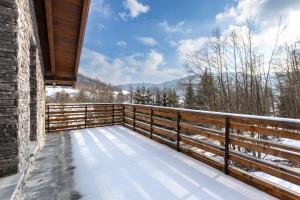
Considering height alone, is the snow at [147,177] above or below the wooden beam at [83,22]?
below

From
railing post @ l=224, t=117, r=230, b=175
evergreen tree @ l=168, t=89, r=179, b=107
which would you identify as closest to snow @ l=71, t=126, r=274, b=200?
railing post @ l=224, t=117, r=230, b=175

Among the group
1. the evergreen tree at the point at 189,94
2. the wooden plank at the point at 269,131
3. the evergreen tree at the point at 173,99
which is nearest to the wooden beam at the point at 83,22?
the wooden plank at the point at 269,131

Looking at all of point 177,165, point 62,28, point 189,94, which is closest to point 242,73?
point 189,94

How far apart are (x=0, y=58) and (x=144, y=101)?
20.0m

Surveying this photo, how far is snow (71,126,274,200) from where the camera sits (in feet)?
8.11

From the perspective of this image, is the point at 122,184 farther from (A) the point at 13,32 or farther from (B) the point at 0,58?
(A) the point at 13,32

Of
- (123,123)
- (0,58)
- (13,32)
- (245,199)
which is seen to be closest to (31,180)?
(0,58)

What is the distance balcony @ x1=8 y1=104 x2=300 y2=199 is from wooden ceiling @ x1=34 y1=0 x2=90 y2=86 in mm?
2579

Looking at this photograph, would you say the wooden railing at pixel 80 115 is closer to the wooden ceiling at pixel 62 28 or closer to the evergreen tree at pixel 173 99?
the wooden ceiling at pixel 62 28

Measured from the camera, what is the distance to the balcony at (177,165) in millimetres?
2428

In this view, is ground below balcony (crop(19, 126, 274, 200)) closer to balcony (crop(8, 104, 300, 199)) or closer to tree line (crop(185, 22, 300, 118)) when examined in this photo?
balcony (crop(8, 104, 300, 199))

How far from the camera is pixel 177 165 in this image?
344cm

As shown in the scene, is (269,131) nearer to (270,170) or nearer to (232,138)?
(270,170)

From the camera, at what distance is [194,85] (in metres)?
12.9
